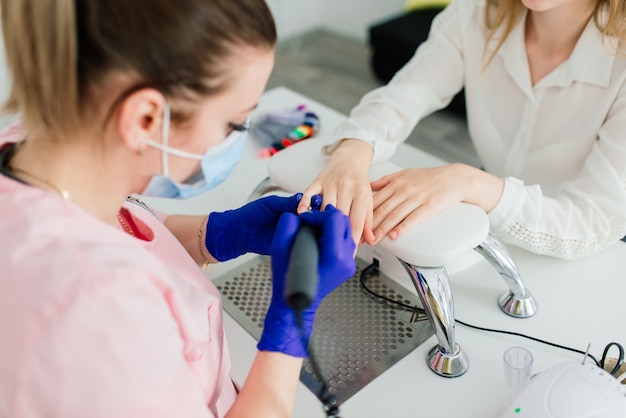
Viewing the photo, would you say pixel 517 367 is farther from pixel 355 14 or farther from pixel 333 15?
pixel 333 15

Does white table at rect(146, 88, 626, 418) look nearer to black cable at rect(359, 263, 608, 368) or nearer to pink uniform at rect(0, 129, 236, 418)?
black cable at rect(359, 263, 608, 368)

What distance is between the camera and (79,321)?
510 mm

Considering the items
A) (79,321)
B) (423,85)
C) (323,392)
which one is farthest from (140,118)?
(423,85)

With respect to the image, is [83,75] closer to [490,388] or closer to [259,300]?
[259,300]

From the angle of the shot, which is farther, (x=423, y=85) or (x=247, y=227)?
(x=423, y=85)

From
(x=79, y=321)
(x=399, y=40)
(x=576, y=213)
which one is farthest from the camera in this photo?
(x=399, y=40)

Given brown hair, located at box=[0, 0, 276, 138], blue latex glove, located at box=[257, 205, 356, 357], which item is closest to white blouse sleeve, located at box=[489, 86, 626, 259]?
blue latex glove, located at box=[257, 205, 356, 357]

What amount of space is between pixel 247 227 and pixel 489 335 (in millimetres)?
403

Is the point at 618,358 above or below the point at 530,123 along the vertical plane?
below

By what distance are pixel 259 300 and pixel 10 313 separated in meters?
0.49

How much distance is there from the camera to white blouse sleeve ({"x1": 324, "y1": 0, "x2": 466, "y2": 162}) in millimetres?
1214

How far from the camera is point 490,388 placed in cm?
81

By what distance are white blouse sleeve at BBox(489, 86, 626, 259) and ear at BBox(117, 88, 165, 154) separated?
586mm

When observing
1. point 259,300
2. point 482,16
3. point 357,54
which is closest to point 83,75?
point 259,300
